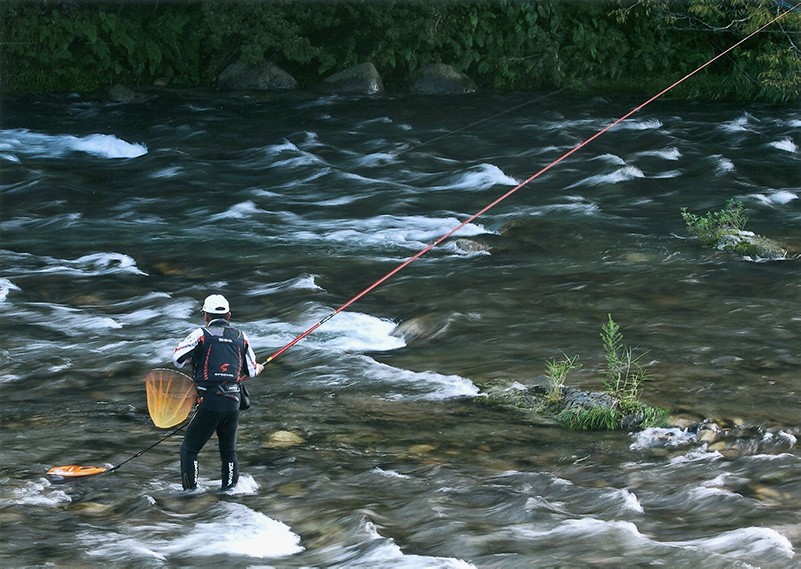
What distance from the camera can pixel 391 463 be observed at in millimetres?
6445

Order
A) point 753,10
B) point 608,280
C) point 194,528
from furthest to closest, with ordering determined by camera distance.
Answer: point 753,10 → point 608,280 → point 194,528

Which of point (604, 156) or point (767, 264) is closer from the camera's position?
point (767, 264)

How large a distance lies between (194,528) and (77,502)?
855 millimetres

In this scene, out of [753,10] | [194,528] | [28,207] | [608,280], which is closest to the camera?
[194,528]

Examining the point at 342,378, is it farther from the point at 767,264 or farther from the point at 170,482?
the point at 767,264

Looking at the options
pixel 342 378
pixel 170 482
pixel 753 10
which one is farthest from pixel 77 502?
pixel 753 10

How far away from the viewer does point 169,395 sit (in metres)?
5.98

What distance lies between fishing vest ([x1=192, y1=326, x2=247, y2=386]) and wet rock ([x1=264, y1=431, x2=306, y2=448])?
1.08m

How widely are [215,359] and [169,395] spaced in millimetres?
396

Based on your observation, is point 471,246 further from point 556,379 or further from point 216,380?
point 216,380

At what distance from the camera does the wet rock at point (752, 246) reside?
1138cm

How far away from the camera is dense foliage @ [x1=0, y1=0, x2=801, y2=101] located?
2445 cm

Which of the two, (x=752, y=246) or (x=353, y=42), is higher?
(x=353, y=42)

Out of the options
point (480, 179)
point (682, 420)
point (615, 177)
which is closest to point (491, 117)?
point (480, 179)
